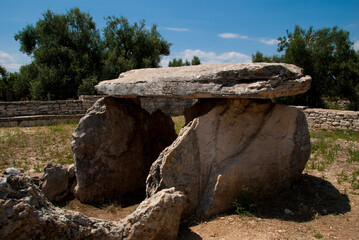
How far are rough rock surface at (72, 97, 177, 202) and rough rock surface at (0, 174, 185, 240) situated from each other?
8.16 ft

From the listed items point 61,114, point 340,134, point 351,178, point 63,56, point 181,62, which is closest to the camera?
point 351,178

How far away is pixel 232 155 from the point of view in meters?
4.48

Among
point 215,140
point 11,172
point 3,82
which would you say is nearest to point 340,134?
point 215,140

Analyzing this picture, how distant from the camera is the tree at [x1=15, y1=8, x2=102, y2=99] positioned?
17016 millimetres

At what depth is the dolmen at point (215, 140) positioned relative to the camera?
162 inches

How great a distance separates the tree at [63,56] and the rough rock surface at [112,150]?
11649 millimetres

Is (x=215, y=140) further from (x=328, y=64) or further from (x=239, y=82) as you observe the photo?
(x=328, y=64)

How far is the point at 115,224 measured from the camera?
3141mm

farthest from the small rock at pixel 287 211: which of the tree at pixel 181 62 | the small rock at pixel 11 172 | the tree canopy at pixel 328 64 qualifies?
the tree at pixel 181 62

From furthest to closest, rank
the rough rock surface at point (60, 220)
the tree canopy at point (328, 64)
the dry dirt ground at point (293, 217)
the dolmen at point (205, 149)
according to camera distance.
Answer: the tree canopy at point (328, 64) → the dry dirt ground at point (293, 217) → the dolmen at point (205, 149) → the rough rock surface at point (60, 220)

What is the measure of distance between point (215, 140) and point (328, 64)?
13.9 metres

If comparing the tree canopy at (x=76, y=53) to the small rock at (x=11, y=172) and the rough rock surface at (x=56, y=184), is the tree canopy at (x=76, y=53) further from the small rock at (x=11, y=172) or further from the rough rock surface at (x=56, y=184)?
the small rock at (x=11, y=172)

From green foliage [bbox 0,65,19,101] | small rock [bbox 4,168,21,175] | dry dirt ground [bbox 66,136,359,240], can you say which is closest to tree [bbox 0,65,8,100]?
green foliage [bbox 0,65,19,101]

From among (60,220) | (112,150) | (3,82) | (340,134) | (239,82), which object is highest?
(3,82)
